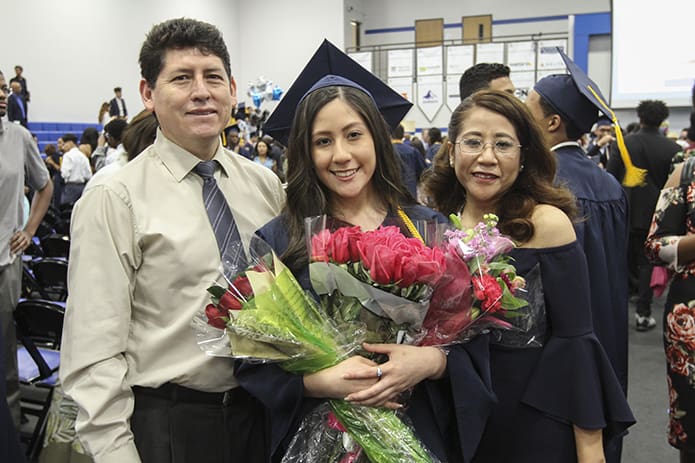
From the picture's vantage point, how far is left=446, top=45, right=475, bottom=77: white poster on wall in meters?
16.9

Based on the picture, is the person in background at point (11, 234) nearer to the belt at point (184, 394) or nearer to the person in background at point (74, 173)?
the belt at point (184, 394)

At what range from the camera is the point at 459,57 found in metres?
17.0

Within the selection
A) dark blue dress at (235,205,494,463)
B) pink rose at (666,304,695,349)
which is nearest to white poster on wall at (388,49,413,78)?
pink rose at (666,304,695,349)

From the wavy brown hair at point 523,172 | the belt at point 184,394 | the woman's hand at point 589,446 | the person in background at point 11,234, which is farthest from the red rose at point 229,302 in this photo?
the person in background at point 11,234

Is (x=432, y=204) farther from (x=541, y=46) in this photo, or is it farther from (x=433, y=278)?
(x=541, y=46)

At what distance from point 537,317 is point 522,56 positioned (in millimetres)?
15970

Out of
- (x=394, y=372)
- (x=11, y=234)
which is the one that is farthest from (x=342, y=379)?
(x=11, y=234)

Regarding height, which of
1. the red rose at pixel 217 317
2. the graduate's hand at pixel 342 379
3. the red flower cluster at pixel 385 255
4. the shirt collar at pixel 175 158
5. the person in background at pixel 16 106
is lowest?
the graduate's hand at pixel 342 379

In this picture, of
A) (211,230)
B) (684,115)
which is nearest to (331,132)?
(211,230)

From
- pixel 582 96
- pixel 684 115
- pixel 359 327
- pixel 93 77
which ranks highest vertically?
pixel 93 77

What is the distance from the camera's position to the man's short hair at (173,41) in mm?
1449

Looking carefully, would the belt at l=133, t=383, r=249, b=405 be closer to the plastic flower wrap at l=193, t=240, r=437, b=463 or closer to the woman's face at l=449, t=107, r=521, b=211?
the plastic flower wrap at l=193, t=240, r=437, b=463

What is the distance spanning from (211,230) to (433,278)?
593 mm

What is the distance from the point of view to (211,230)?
146cm
